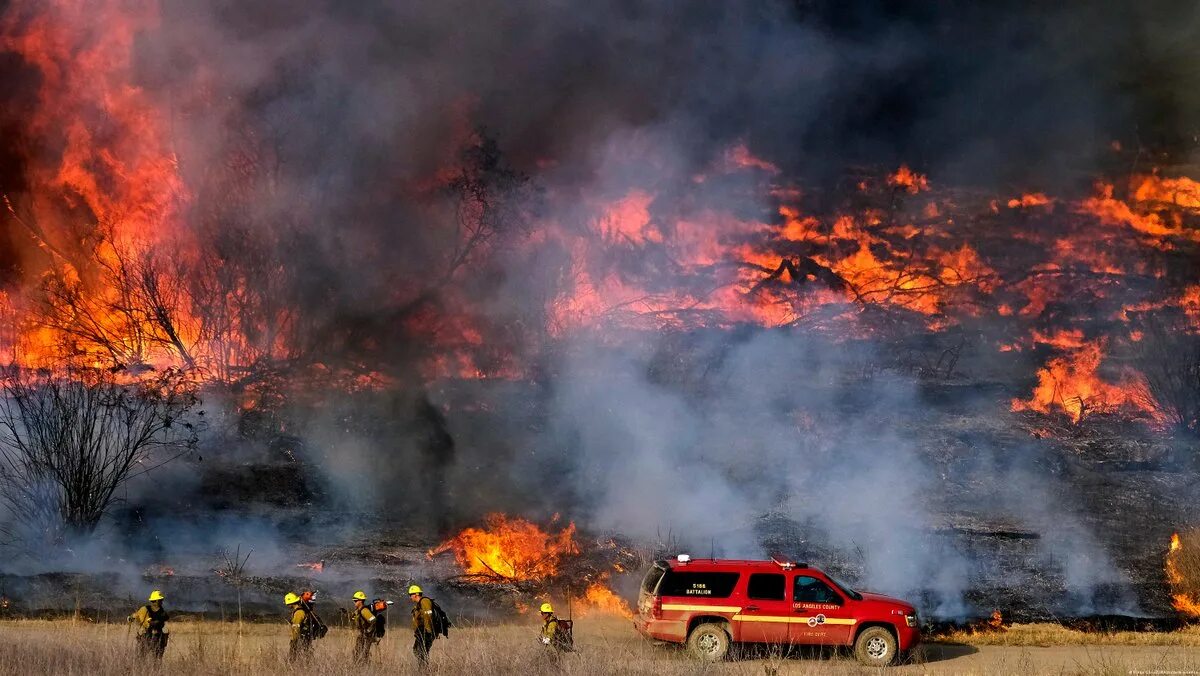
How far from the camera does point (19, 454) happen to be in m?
22.8

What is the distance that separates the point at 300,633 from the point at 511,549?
8.28 metres

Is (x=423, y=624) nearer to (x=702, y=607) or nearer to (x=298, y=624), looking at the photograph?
(x=298, y=624)

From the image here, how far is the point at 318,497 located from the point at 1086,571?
1697cm

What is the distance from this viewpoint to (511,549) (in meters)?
22.0

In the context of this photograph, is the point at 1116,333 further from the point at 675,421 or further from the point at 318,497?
the point at 318,497

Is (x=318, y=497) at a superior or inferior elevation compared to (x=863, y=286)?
inferior

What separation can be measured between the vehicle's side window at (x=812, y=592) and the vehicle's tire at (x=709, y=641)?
124cm

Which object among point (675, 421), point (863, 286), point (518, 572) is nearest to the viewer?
point (518, 572)

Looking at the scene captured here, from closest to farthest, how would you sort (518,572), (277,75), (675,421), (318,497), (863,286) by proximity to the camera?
(518,572)
(318,497)
(675,421)
(277,75)
(863,286)

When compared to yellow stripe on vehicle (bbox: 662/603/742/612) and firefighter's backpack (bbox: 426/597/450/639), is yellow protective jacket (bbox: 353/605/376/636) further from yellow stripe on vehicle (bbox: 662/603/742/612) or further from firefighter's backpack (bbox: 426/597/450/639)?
yellow stripe on vehicle (bbox: 662/603/742/612)

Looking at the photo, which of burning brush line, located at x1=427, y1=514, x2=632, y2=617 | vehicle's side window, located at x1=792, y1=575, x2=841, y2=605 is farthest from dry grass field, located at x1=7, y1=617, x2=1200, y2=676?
burning brush line, located at x1=427, y1=514, x2=632, y2=617

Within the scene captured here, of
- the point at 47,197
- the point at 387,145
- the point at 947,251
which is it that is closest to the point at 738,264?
the point at 947,251

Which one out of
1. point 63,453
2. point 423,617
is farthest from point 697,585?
point 63,453

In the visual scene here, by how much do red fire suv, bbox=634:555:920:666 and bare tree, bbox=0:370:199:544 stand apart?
1218cm
